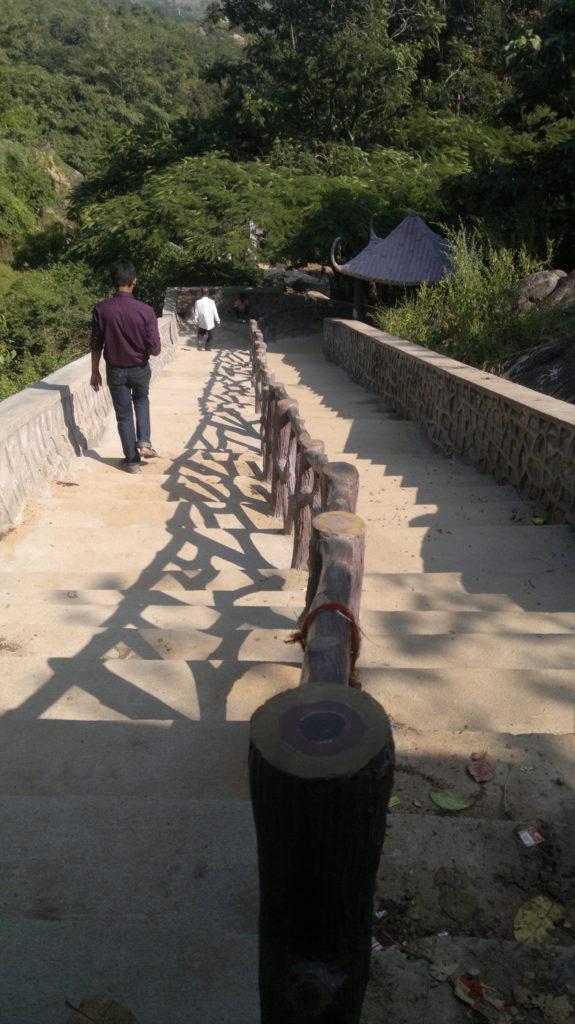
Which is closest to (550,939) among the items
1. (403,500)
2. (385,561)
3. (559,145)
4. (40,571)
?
(385,561)

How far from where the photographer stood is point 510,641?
2674mm

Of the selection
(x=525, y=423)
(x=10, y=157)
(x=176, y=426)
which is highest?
(x=10, y=157)

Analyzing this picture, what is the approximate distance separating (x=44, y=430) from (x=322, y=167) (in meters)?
20.3

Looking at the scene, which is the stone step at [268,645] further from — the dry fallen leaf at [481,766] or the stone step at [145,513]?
the stone step at [145,513]

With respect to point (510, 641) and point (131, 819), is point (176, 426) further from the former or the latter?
point (131, 819)

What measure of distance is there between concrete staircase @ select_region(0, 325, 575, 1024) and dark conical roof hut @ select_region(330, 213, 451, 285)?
397 inches

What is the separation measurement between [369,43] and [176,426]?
62.4ft

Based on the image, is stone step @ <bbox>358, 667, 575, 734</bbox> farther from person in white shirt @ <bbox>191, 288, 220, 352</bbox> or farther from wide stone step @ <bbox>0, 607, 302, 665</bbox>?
person in white shirt @ <bbox>191, 288, 220, 352</bbox>

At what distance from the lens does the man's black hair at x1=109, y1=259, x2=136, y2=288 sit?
5500 mm

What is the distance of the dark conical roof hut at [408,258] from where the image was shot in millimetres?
13609

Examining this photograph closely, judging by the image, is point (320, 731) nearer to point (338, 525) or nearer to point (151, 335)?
point (338, 525)

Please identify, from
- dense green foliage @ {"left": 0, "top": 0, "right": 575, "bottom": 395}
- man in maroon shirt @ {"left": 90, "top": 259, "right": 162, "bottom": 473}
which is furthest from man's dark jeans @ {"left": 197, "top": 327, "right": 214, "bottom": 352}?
man in maroon shirt @ {"left": 90, "top": 259, "right": 162, "bottom": 473}

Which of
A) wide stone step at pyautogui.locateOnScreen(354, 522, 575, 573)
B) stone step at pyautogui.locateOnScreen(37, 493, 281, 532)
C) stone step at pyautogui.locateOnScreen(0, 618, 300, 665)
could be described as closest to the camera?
stone step at pyautogui.locateOnScreen(0, 618, 300, 665)

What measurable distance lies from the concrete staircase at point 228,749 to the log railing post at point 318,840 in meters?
0.30
